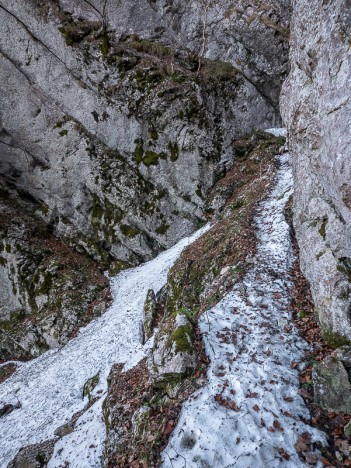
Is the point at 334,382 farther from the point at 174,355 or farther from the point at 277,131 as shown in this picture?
the point at 277,131

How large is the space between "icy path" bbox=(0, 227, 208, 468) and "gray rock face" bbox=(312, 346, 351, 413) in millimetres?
4526

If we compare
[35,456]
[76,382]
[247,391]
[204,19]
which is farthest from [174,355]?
[204,19]

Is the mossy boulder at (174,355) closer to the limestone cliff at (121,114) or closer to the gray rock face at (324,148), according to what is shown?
the gray rock face at (324,148)

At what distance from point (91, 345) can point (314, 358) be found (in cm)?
814

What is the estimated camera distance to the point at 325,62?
5867 mm

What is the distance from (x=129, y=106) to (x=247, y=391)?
16.8 meters

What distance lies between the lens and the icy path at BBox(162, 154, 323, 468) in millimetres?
4500

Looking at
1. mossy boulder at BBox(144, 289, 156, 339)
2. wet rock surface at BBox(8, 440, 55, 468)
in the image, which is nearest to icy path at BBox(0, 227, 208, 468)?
wet rock surface at BBox(8, 440, 55, 468)

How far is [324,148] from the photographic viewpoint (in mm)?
6133

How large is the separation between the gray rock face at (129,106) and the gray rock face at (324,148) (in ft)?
29.9


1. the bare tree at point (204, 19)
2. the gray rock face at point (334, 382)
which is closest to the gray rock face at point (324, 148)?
the gray rock face at point (334, 382)

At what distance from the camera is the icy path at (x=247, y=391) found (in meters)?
4.50

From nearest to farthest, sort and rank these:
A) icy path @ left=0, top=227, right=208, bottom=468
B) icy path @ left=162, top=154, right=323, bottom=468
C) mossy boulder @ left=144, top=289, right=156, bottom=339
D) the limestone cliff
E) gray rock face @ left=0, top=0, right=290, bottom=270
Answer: icy path @ left=162, top=154, right=323, bottom=468, icy path @ left=0, top=227, right=208, bottom=468, mossy boulder @ left=144, top=289, right=156, bottom=339, the limestone cliff, gray rock face @ left=0, top=0, right=290, bottom=270

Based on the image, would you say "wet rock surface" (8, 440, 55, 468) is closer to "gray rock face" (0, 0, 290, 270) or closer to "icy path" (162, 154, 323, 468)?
"icy path" (162, 154, 323, 468)
